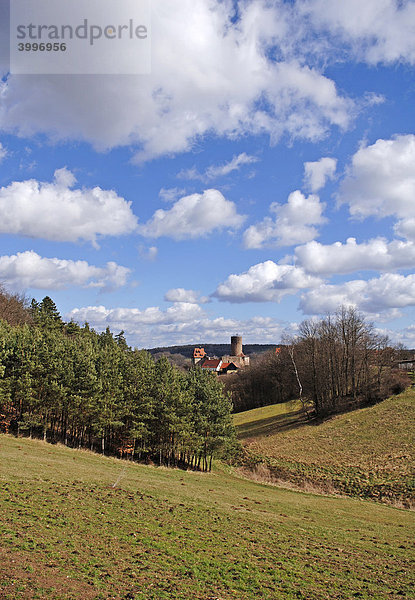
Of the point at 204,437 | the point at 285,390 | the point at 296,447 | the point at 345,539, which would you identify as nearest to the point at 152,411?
the point at 204,437

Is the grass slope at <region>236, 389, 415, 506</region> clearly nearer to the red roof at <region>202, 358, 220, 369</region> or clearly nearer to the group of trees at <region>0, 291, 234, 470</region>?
the group of trees at <region>0, 291, 234, 470</region>

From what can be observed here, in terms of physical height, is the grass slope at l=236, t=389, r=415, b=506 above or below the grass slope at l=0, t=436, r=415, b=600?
below

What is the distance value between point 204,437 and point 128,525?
2580 centimetres

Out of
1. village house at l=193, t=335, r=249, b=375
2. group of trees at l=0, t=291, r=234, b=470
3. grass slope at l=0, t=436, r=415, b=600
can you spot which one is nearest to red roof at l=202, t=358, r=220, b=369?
village house at l=193, t=335, r=249, b=375

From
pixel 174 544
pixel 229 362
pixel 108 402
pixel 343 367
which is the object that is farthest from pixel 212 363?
pixel 174 544

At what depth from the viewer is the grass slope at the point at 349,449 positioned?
110 feet

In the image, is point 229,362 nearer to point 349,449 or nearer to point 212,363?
point 212,363

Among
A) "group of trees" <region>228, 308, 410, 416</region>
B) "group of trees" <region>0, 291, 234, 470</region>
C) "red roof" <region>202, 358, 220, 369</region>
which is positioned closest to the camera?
"group of trees" <region>0, 291, 234, 470</region>

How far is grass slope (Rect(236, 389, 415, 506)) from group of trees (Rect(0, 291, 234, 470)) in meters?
8.79

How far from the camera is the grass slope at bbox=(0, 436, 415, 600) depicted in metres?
9.85

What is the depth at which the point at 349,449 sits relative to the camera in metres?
46.0


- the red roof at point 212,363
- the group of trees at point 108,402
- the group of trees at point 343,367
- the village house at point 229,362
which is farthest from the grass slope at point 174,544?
the red roof at point 212,363

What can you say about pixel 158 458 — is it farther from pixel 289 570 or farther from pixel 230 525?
pixel 289 570

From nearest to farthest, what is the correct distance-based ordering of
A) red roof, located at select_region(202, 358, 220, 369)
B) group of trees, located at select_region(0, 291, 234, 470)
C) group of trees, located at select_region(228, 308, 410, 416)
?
1. group of trees, located at select_region(0, 291, 234, 470)
2. group of trees, located at select_region(228, 308, 410, 416)
3. red roof, located at select_region(202, 358, 220, 369)
